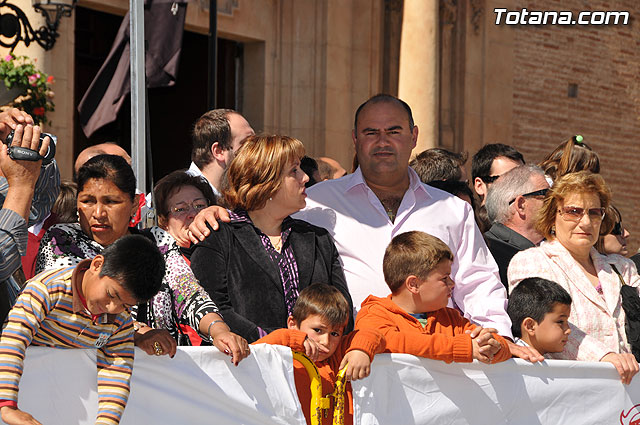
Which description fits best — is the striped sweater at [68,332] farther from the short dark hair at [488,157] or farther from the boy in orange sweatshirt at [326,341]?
the short dark hair at [488,157]

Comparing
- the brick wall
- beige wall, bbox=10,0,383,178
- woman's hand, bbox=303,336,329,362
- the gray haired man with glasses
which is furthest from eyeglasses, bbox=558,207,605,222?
the brick wall

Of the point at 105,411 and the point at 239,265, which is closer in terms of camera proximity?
the point at 105,411

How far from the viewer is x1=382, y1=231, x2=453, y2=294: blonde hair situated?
4836mm

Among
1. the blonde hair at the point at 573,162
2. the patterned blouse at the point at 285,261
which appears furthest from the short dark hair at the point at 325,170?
the patterned blouse at the point at 285,261

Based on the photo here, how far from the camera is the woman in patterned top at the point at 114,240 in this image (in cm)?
432

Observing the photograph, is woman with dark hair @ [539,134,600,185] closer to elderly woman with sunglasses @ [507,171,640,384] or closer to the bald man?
elderly woman with sunglasses @ [507,171,640,384]

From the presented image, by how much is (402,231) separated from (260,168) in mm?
1016

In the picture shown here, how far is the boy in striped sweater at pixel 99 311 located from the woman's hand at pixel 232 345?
371 mm

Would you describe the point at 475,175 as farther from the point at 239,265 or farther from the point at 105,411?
the point at 105,411

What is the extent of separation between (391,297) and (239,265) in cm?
74

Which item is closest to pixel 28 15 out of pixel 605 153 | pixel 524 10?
pixel 524 10

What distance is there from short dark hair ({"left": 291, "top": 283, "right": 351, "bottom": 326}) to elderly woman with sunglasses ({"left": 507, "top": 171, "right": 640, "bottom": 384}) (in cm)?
146

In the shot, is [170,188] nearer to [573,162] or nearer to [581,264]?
[581,264]

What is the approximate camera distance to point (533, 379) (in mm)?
4816
